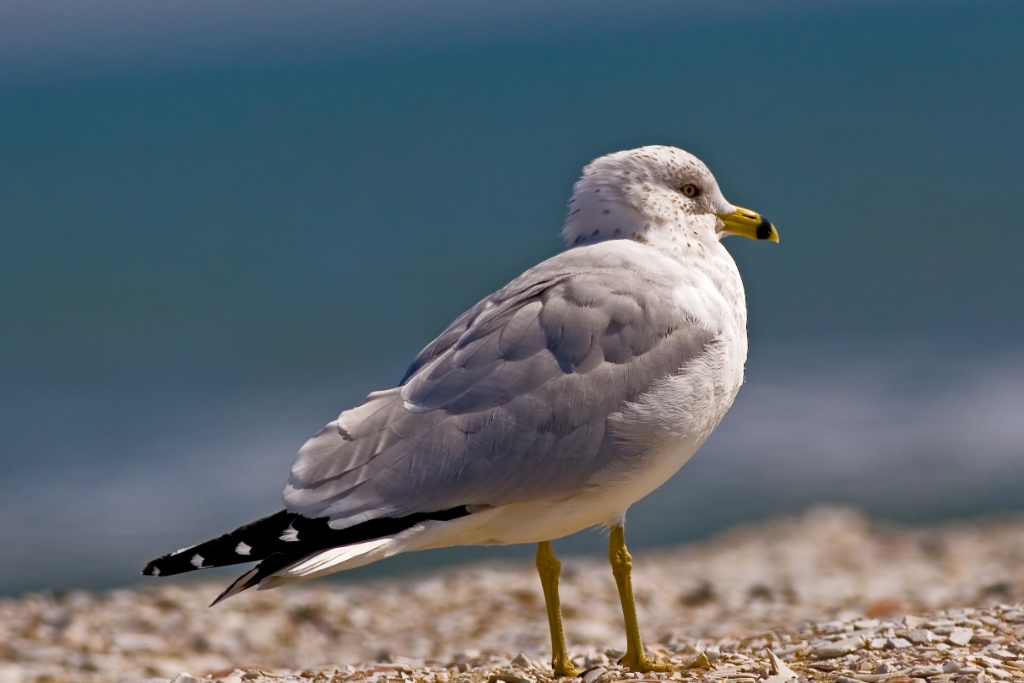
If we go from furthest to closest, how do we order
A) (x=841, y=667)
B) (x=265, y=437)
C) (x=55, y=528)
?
(x=265, y=437) → (x=55, y=528) → (x=841, y=667)

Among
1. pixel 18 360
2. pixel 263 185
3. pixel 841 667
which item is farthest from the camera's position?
pixel 263 185

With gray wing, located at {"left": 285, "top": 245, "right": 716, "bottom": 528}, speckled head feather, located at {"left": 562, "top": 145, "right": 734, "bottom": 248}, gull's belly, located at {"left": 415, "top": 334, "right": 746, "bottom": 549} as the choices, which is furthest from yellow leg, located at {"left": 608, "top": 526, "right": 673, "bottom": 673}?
speckled head feather, located at {"left": 562, "top": 145, "right": 734, "bottom": 248}

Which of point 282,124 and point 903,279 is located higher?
point 282,124

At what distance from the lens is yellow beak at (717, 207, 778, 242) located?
211 inches

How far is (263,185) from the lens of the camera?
76.4 feet

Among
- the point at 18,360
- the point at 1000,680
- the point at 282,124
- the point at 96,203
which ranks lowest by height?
the point at 1000,680

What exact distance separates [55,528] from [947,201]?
15.5 meters

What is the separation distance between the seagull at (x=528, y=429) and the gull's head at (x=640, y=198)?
247 mm

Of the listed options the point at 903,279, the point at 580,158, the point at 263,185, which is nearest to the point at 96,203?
the point at 263,185

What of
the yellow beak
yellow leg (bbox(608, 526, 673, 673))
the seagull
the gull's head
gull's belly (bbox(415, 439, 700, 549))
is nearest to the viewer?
the seagull

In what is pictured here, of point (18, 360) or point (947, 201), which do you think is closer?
point (18, 360)

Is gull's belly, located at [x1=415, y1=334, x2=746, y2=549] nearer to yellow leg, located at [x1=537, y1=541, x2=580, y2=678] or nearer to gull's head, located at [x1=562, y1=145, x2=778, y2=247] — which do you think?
yellow leg, located at [x1=537, y1=541, x2=580, y2=678]

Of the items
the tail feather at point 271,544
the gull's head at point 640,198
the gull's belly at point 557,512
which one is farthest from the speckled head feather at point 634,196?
the tail feather at point 271,544

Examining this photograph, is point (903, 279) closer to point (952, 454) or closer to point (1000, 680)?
point (952, 454)
